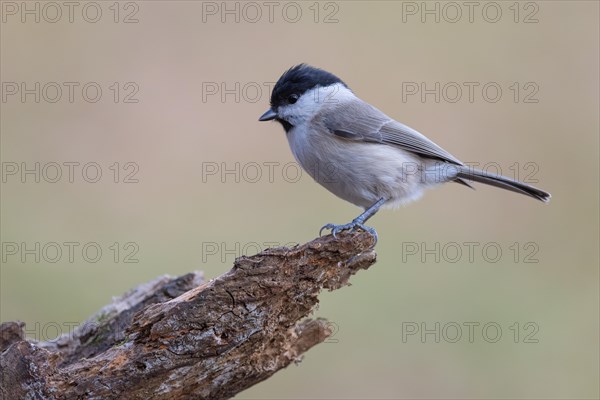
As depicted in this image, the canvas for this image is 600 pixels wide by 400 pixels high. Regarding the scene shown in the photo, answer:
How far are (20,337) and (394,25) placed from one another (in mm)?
6229

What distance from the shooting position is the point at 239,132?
23.0 ft

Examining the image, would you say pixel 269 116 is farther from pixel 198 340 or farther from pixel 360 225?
pixel 198 340

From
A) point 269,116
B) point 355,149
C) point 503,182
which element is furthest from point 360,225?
point 503,182

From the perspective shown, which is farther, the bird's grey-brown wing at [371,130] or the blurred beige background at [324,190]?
the blurred beige background at [324,190]

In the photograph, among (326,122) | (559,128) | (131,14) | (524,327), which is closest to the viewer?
(326,122)

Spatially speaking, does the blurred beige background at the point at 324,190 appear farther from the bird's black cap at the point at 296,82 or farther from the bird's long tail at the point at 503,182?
the bird's black cap at the point at 296,82

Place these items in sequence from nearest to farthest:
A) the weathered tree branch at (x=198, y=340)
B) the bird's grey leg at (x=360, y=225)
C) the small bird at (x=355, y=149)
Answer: the weathered tree branch at (x=198, y=340)
the bird's grey leg at (x=360, y=225)
the small bird at (x=355, y=149)

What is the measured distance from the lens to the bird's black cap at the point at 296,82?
12.5ft

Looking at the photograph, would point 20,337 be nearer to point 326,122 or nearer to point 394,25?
point 326,122

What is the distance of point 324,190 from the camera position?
265 inches

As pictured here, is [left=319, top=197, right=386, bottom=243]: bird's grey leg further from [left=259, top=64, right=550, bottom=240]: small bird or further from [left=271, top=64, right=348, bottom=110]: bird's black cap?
[left=271, top=64, right=348, bottom=110]: bird's black cap

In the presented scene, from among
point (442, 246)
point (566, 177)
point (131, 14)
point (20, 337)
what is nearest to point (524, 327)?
point (442, 246)

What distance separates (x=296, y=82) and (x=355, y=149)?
1.63 feet

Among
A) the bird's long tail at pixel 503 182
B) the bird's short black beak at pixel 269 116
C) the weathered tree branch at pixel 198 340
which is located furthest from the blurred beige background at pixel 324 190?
the weathered tree branch at pixel 198 340
